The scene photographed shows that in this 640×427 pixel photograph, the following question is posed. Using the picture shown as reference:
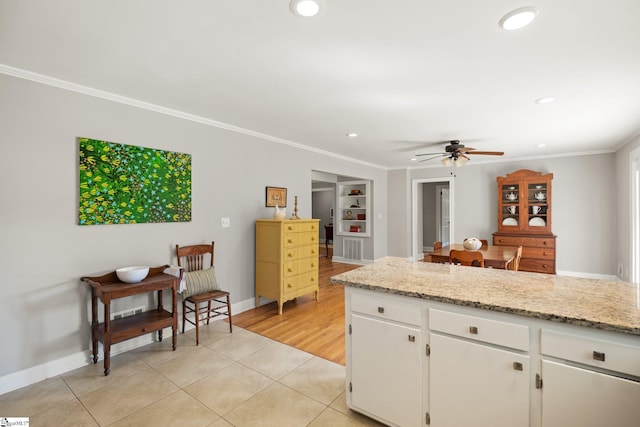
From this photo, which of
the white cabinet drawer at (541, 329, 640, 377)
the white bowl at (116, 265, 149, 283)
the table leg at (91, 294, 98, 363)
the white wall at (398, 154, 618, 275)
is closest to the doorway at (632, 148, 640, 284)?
the white wall at (398, 154, 618, 275)

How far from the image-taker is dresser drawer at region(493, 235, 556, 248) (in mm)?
5430

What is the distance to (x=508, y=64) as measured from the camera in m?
2.17

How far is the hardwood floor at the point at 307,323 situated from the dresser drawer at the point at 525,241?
3489mm

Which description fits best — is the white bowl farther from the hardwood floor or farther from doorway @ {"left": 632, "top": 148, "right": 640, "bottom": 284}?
doorway @ {"left": 632, "top": 148, "right": 640, "bottom": 284}

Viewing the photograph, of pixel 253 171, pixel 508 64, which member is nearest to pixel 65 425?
pixel 253 171

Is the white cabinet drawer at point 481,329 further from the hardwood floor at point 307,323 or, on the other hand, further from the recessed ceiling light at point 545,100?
the recessed ceiling light at point 545,100

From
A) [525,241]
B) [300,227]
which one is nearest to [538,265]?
[525,241]

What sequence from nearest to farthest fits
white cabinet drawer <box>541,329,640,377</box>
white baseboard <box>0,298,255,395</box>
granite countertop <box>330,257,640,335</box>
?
white cabinet drawer <box>541,329,640,377</box> → granite countertop <box>330,257,640,335</box> → white baseboard <box>0,298,255,395</box>

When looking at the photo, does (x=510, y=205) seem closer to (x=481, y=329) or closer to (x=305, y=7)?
(x=481, y=329)

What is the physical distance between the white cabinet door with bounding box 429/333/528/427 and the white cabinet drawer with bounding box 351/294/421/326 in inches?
5.6

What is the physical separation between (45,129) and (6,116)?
0.22 meters

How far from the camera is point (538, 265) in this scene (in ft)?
18.0

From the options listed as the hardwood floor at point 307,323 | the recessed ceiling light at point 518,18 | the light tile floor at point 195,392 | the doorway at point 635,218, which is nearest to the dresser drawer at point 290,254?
the hardwood floor at point 307,323

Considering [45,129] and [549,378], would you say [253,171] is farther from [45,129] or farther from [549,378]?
[549,378]
